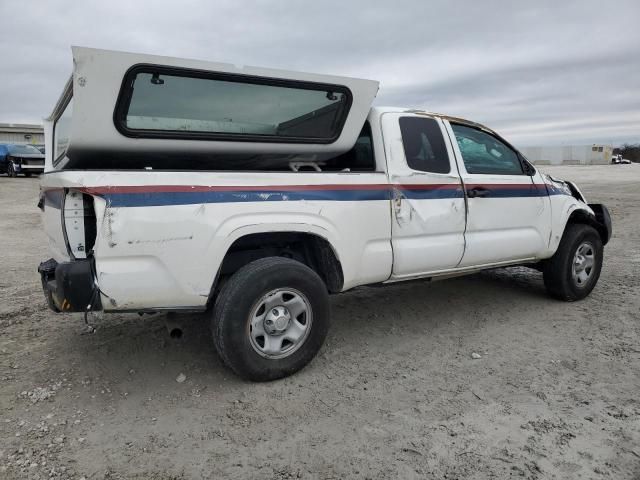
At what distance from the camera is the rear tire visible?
17.3 feet

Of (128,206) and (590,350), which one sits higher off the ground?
(128,206)

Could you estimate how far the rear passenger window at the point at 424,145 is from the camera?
4.20 metres

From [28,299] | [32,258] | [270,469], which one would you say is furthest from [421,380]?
[32,258]

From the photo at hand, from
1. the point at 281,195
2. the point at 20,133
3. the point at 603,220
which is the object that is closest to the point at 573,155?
the point at 20,133

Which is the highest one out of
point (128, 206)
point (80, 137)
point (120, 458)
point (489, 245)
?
point (80, 137)

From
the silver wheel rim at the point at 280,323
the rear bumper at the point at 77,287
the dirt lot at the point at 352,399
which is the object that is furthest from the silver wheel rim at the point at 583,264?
the rear bumper at the point at 77,287

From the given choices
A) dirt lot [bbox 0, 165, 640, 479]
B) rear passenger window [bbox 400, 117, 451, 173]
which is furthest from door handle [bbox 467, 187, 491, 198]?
dirt lot [bbox 0, 165, 640, 479]

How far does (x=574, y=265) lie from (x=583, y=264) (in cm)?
17

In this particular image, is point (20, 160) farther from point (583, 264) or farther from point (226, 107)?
point (583, 264)

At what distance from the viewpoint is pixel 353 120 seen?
391 centimetres

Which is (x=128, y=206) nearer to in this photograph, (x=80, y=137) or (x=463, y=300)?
(x=80, y=137)

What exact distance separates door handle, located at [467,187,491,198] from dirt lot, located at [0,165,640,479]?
1.21 metres

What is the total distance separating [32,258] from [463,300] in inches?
244

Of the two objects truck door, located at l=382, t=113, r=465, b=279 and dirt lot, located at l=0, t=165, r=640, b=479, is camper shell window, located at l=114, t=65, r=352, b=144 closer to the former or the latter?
truck door, located at l=382, t=113, r=465, b=279
